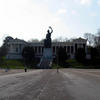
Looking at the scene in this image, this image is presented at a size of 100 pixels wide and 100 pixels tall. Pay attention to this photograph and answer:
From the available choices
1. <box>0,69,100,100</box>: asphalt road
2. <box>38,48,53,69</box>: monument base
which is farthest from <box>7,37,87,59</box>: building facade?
<box>0,69,100,100</box>: asphalt road

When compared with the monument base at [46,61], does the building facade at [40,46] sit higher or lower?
higher

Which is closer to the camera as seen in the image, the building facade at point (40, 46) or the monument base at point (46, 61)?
the monument base at point (46, 61)

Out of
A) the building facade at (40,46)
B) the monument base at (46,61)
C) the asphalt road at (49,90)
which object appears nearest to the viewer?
the asphalt road at (49,90)

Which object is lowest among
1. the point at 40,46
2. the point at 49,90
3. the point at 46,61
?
the point at 49,90

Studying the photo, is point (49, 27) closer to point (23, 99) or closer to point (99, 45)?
point (99, 45)

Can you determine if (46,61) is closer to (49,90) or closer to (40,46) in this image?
(40,46)

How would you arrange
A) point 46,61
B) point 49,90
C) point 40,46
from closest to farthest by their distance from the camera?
point 49,90 < point 46,61 < point 40,46

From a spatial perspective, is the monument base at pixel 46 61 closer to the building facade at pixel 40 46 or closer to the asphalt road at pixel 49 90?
the building facade at pixel 40 46

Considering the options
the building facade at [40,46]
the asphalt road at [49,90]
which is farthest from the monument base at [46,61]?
the asphalt road at [49,90]

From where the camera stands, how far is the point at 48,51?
9144 cm

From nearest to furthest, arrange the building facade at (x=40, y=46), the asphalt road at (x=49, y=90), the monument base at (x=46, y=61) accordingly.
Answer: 1. the asphalt road at (x=49, y=90)
2. the monument base at (x=46, y=61)
3. the building facade at (x=40, y=46)

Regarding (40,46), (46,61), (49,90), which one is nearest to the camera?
(49,90)

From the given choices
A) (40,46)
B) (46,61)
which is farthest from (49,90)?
(40,46)

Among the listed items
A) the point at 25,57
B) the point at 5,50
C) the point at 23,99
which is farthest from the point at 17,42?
the point at 23,99
